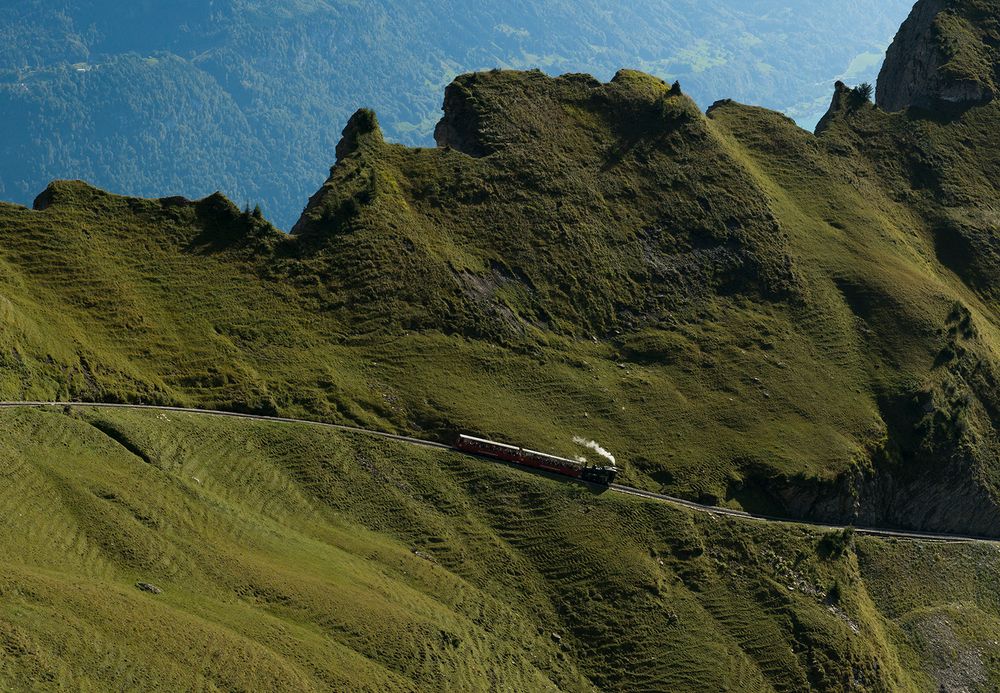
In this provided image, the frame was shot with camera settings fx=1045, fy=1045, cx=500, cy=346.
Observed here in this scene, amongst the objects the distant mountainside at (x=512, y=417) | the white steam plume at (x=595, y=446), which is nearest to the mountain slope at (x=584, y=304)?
the distant mountainside at (x=512, y=417)

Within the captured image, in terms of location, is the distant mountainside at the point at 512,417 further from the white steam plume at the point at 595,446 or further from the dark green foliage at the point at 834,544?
the white steam plume at the point at 595,446

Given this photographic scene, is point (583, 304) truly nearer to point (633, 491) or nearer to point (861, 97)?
point (633, 491)

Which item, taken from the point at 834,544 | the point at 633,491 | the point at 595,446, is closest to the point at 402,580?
the point at 633,491

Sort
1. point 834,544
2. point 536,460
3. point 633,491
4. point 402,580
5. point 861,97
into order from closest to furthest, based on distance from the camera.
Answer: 1. point 402,580
2. point 536,460
3. point 633,491
4. point 834,544
5. point 861,97

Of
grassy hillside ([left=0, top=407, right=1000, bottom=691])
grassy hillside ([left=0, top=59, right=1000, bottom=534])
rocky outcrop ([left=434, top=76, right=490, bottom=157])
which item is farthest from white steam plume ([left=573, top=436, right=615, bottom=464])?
rocky outcrop ([left=434, top=76, right=490, bottom=157])

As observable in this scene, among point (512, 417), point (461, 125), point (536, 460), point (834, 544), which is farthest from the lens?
point (461, 125)

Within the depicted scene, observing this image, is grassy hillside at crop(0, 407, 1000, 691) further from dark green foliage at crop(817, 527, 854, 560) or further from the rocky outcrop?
the rocky outcrop
